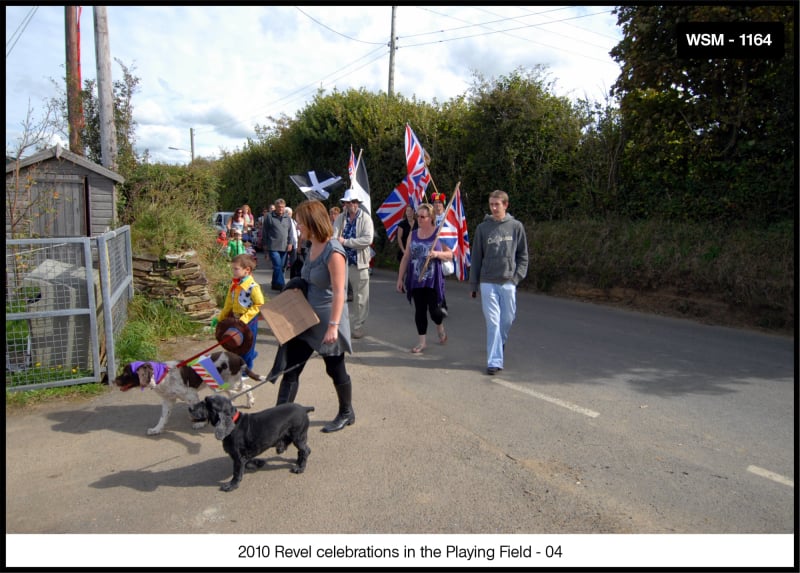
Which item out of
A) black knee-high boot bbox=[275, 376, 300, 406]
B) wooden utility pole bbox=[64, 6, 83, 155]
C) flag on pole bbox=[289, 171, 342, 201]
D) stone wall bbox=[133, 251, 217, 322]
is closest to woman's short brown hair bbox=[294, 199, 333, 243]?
black knee-high boot bbox=[275, 376, 300, 406]

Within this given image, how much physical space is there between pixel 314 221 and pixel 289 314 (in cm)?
76

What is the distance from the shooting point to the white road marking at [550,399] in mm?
5184

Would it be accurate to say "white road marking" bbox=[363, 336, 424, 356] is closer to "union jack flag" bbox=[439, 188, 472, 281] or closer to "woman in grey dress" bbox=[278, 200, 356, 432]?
"union jack flag" bbox=[439, 188, 472, 281]

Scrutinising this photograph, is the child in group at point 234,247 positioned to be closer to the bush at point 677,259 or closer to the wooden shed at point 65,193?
the wooden shed at point 65,193

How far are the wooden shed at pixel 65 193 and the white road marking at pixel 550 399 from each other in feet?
26.5

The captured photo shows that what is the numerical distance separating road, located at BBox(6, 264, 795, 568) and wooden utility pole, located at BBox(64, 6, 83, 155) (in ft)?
29.1

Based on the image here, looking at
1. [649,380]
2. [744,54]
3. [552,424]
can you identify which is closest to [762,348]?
[649,380]

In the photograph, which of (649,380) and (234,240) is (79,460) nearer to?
(649,380)

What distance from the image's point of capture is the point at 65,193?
34.0 feet

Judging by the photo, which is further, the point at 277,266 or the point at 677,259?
the point at 277,266

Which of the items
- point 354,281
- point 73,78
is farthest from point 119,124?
point 354,281

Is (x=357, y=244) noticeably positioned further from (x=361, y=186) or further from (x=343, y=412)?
(x=343, y=412)

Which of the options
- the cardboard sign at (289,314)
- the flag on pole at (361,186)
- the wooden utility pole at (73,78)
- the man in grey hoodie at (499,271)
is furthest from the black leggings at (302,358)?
the wooden utility pole at (73,78)

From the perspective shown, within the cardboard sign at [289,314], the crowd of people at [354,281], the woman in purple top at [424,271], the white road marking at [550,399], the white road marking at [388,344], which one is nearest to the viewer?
the cardboard sign at [289,314]
